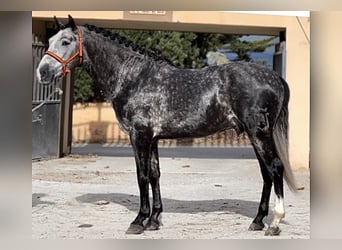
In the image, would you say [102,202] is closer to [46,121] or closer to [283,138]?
[283,138]

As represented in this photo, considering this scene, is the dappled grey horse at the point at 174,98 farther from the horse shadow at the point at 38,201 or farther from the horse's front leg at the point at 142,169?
the horse shadow at the point at 38,201

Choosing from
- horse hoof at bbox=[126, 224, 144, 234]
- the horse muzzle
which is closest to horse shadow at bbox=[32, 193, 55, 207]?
horse hoof at bbox=[126, 224, 144, 234]

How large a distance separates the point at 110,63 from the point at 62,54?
1.44 feet

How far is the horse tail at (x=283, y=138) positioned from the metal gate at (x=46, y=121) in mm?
4631

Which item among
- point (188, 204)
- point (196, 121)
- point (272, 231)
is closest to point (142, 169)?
point (196, 121)

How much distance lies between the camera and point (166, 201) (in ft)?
21.3

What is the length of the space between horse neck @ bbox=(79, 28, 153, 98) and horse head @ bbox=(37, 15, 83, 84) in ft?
0.36

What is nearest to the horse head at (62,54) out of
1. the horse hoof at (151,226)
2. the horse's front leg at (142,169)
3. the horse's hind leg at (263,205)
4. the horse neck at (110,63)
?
the horse neck at (110,63)

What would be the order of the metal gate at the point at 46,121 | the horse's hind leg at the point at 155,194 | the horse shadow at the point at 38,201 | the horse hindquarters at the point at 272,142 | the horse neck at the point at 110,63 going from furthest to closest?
the metal gate at the point at 46,121 < the horse shadow at the point at 38,201 < the horse's hind leg at the point at 155,194 < the horse neck at the point at 110,63 < the horse hindquarters at the point at 272,142

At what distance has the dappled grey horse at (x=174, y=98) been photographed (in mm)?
4770

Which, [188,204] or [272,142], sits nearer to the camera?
[272,142]

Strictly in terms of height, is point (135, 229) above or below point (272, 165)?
below

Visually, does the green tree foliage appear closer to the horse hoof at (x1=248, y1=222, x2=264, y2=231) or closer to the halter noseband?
the horse hoof at (x1=248, y1=222, x2=264, y2=231)

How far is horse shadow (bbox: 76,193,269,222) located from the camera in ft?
19.5
